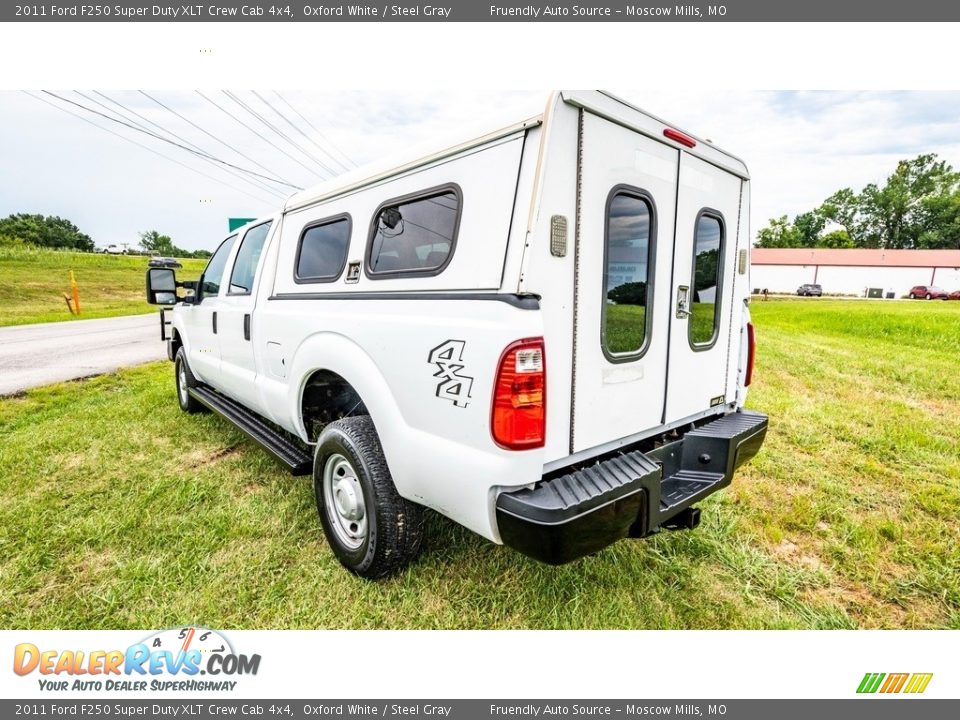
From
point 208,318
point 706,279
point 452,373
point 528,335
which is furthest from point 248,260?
point 706,279

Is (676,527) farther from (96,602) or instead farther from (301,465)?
(96,602)

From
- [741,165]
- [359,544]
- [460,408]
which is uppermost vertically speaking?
[741,165]

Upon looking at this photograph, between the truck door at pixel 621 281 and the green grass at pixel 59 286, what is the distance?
15.6 m

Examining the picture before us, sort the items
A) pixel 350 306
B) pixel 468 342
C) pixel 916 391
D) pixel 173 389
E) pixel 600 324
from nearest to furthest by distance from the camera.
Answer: pixel 468 342
pixel 600 324
pixel 350 306
pixel 916 391
pixel 173 389

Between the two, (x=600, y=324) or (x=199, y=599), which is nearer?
(x=600, y=324)

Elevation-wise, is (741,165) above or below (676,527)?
above

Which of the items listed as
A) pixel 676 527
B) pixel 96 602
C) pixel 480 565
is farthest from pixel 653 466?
pixel 96 602

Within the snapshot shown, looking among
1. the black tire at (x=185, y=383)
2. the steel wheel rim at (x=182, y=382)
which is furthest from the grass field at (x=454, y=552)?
the steel wheel rim at (x=182, y=382)

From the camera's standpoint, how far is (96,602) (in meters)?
2.41

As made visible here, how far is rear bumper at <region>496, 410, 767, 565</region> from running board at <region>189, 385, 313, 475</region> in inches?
69.2

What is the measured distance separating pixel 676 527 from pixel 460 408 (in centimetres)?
142

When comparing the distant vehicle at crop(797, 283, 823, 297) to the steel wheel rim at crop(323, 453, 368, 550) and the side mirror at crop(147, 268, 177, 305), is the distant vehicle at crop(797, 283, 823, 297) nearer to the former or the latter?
the side mirror at crop(147, 268, 177, 305)

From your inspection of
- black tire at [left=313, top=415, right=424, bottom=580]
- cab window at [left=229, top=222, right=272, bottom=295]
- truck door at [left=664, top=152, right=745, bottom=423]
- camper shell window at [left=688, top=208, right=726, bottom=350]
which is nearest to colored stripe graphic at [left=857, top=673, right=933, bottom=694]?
truck door at [left=664, top=152, right=745, bottom=423]

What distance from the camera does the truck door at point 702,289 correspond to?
251cm
